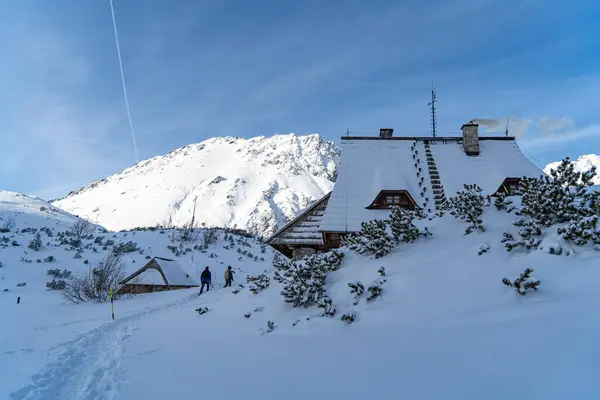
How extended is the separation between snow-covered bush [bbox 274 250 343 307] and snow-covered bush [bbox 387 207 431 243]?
1.33 metres

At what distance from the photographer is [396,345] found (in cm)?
425

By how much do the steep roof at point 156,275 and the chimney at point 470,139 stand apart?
1850 centimetres

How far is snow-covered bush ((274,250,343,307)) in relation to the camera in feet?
22.4

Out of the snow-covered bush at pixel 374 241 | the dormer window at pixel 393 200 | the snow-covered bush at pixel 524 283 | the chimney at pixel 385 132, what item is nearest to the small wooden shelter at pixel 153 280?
the dormer window at pixel 393 200

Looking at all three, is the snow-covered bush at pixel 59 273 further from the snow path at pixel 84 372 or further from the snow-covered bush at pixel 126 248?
the snow path at pixel 84 372

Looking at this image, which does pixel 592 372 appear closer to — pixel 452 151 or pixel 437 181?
pixel 437 181

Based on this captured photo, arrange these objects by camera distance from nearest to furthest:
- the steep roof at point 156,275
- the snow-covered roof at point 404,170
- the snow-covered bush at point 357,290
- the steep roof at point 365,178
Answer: the snow-covered bush at point 357,290, the steep roof at point 365,178, the snow-covered roof at point 404,170, the steep roof at point 156,275

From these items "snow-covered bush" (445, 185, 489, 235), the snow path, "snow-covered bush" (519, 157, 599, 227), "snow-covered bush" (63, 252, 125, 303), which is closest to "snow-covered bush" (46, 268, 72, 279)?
"snow-covered bush" (63, 252, 125, 303)

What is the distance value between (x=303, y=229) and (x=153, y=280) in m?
11.7

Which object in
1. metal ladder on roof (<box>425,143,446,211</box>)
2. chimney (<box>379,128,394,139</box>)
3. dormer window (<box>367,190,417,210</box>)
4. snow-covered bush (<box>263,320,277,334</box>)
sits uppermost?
chimney (<box>379,128,394,139</box>)

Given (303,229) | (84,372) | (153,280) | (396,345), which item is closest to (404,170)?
(303,229)

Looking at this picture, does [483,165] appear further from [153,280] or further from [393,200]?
[153,280]

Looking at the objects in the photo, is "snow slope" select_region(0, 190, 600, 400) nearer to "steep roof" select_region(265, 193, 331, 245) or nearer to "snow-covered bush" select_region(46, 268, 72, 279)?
"steep roof" select_region(265, 193, 331, 245)

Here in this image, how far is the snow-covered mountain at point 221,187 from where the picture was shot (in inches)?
3324
